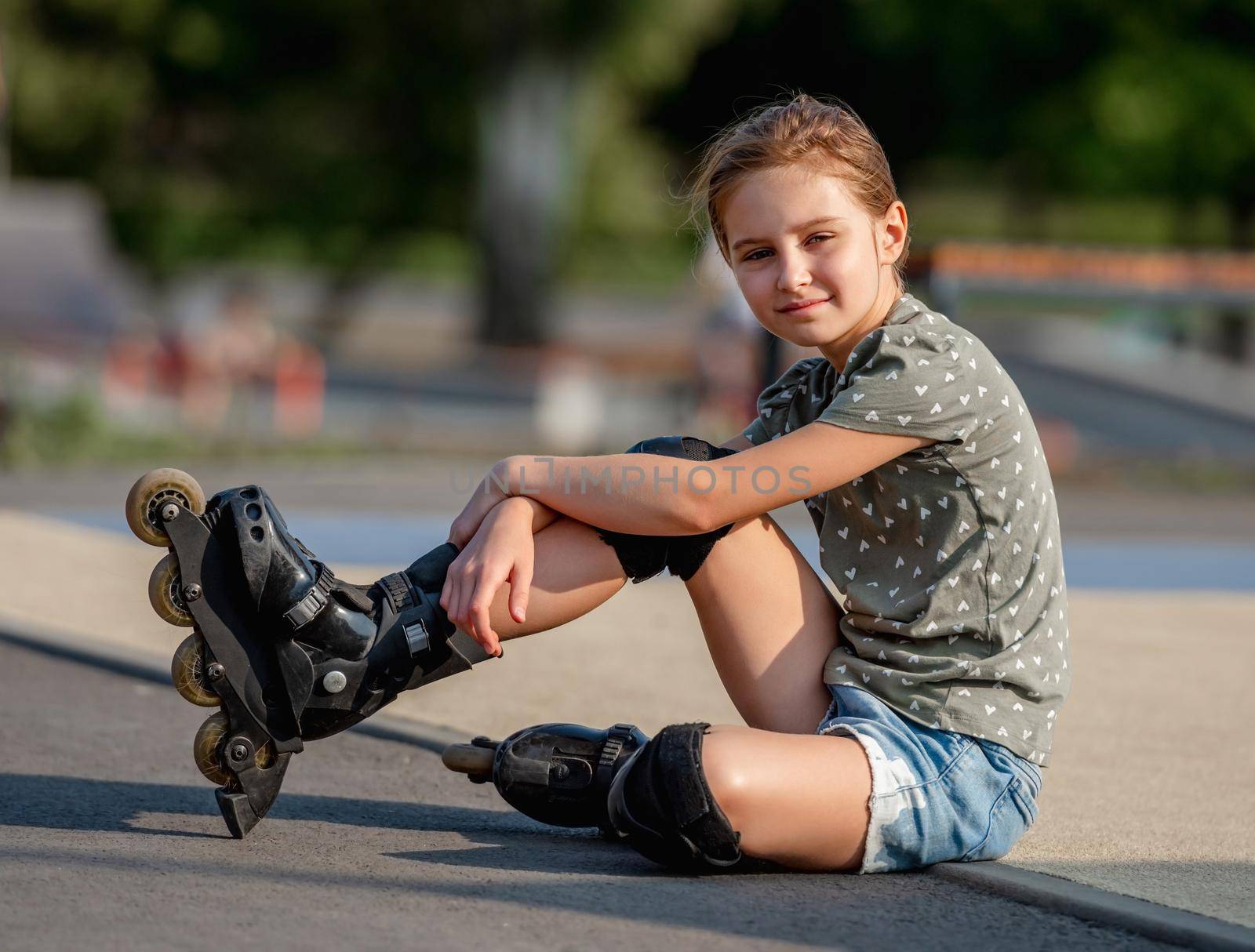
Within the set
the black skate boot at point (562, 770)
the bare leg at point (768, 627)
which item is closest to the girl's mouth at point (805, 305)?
the bare leg at point (768, 627)

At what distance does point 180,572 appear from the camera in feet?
10.8

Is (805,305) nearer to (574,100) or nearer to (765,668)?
(765,668)

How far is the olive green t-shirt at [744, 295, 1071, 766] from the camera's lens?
11.0ft

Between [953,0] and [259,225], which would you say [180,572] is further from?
[259,225]

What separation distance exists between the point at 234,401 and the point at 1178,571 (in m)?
12.4

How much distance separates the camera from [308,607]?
329 cm

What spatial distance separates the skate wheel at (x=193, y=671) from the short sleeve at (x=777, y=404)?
1167 millimetres

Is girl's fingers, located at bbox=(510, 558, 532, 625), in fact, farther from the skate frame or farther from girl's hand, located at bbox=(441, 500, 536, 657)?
the skate frame

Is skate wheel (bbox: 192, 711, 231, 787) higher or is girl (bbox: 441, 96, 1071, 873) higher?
girl (bbox: 441, 96, 1071, 873)

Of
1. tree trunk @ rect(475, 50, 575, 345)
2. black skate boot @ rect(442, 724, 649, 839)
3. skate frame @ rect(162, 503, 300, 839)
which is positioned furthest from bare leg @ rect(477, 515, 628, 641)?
tree trunk @ rect(475, 50, 575, 345)

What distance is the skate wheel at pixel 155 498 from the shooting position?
3.28 meters

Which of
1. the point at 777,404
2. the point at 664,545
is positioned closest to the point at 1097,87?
the point at 777,404

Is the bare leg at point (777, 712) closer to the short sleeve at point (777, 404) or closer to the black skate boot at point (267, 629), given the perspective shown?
the short sleeve at point (777, 404)

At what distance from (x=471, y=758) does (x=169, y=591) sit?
2.45 ft
